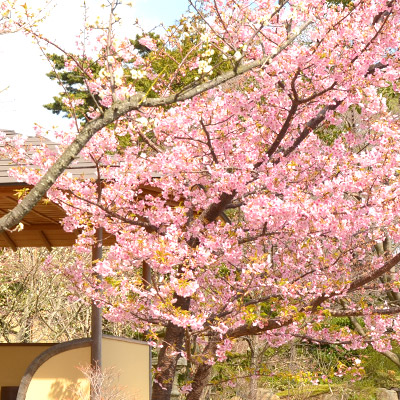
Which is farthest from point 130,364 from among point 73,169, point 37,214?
point 73,169

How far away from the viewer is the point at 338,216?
648 cm

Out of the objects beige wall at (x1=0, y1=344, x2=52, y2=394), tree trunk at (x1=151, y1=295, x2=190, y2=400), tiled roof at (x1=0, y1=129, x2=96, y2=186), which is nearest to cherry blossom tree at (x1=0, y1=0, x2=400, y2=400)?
tree trunk at (x1=151, y1=295, x2=190, y2=400)

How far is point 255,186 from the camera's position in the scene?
7.02 m

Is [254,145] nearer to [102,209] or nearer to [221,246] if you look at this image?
[221,246]

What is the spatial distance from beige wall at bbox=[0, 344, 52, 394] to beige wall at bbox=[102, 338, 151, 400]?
1458 millimetres

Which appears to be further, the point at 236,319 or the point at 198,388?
the point at 198,388

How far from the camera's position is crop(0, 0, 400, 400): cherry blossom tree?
6.34 m

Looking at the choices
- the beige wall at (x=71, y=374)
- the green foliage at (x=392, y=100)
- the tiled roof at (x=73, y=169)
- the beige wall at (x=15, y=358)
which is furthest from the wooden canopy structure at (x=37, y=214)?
Result: the green foliage at (x=392, y=100)

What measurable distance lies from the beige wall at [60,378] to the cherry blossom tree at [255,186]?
26.9 inches

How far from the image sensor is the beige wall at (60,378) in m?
6.78

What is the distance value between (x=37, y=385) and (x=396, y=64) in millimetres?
5080

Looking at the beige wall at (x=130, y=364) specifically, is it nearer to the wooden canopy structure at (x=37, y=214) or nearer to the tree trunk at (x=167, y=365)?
the tree trunk at (x=167, y=365)

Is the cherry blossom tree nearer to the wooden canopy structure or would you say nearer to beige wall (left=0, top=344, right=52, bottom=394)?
the wooden canopy structure

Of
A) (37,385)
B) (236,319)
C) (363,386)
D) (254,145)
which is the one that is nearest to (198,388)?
(236,319)
